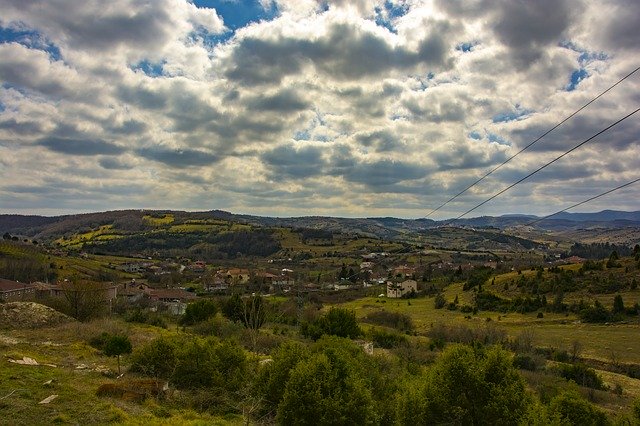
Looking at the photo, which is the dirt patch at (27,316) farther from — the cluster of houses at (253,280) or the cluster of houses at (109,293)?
the cluster of houses at (253,280)

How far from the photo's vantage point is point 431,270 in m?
129

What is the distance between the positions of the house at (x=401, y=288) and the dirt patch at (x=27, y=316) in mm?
76598

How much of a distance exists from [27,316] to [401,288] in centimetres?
8152

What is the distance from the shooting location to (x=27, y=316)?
128 ft

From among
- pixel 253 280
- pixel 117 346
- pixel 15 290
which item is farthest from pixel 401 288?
pixel 117 346

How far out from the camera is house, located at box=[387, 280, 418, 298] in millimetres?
105875

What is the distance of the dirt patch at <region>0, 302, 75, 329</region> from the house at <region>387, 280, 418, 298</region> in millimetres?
76598

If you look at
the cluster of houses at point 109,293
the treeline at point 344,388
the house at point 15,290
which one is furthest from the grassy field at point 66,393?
the house at point 15,290

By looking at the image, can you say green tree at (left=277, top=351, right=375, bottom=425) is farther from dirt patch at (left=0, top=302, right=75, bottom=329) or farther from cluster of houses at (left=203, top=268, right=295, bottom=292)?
cluster of houses at (left=203, top=268, right=295, bottom=292)

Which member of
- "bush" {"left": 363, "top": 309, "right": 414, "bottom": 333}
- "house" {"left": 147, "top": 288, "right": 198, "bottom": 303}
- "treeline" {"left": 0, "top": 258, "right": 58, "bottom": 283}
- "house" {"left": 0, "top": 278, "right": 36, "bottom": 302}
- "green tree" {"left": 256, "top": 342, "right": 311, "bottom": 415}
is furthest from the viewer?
"treeline" {"left": 0, "top": 258, "right": 58, "bottom": 283}

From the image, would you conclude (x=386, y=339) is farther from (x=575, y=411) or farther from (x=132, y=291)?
(x=132, y=291)

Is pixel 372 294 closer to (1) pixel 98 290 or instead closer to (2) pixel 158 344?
(1) pixel 98 290

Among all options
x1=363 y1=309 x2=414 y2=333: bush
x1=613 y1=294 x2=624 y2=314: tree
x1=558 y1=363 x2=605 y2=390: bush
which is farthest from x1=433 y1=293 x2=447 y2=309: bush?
x1=558 y1=363 x2=605 y2=390: bush

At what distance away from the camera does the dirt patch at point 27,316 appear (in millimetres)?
37656
